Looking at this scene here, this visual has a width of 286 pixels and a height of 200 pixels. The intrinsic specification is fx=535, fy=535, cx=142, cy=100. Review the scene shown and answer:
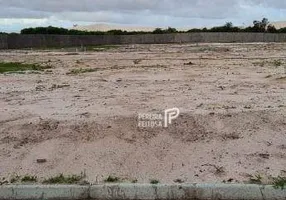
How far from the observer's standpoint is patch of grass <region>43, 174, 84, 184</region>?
222 inches

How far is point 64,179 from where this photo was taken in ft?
18.7

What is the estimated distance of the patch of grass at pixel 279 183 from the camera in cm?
539

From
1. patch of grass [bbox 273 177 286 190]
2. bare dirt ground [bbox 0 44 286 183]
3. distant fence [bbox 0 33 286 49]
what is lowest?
distant fence [bbox 0 33 286 49]

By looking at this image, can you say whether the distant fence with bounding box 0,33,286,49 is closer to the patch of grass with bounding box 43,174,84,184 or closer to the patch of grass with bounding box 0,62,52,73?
the patch of grass with bounding box 0,62,52,73

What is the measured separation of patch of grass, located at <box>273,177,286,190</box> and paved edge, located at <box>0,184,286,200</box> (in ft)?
0.16

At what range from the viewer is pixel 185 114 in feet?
24.9

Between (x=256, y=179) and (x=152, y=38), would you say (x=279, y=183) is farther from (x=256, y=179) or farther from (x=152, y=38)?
(x=152, y=38)

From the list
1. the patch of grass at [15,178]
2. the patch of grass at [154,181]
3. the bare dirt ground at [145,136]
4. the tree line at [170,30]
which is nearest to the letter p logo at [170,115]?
the bare dirt ground at [145,136]

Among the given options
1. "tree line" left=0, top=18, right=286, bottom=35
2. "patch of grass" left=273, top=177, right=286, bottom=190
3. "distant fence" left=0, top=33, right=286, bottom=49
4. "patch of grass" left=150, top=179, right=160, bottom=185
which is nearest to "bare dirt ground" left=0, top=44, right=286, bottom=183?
"patch of grass" left=150, top=179, right=160, bottom=185

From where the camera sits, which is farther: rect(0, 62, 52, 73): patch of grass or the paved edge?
rect(0, 62, 52, 73): patch of grass

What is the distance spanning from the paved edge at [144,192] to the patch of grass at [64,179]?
0.49 ft

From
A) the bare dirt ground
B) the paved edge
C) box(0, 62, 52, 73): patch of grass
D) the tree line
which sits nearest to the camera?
the paved edge

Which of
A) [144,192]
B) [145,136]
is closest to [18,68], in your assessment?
[145,136]

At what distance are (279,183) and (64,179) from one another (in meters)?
2.25
